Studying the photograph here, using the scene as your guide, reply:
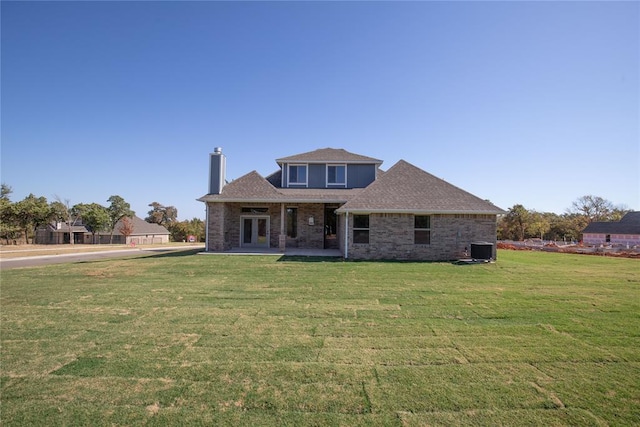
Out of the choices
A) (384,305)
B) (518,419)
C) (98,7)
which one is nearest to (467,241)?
(384,305)

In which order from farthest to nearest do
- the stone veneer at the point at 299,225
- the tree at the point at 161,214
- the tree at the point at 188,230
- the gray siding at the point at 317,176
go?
the tree at the point at 161,214 → the tree at the point at 188,230 → the gray siding at the point at 317,176 → the stone veneer at the point at 299,225

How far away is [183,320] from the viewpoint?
5.95m

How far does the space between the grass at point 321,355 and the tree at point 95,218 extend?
43236 millimetres

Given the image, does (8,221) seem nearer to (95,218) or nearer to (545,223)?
(95,218)

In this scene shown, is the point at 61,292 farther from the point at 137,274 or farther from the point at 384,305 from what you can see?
the point at 384,305

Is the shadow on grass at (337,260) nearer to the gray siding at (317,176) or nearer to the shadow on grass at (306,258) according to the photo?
the shadow on grass at (306,258)

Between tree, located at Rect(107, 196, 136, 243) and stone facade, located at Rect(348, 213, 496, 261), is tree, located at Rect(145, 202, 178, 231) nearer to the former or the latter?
tree, located at Rect(107, 196, 136, 243)

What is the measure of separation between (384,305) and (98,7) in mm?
14771

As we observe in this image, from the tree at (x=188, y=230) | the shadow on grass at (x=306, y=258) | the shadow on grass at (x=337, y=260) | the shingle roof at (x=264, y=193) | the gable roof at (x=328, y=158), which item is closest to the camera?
the shadow on grass at (x=337, y=260)

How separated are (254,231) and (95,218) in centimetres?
3810

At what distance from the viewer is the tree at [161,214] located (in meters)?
71.9

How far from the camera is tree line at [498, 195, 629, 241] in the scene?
36.3 m

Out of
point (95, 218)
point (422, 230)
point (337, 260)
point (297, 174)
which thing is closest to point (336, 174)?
point (297, 174)

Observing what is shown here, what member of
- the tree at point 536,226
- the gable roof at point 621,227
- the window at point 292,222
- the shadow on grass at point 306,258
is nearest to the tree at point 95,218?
the window at point 292,222
